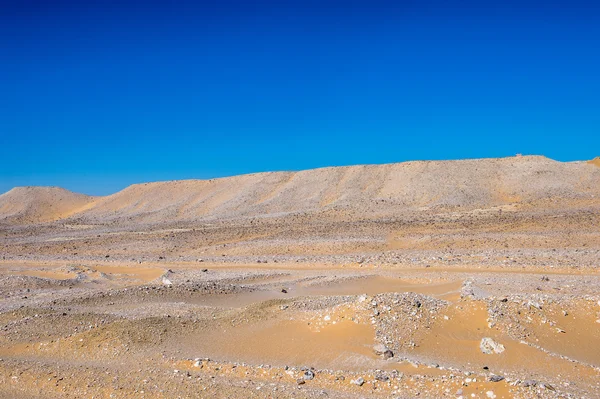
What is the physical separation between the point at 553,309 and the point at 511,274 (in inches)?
317

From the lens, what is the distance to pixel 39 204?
63.2 m

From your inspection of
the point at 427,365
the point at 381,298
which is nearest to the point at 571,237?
the point at 381,298

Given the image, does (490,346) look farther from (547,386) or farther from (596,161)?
(596,161)

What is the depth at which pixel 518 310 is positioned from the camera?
33.4ft

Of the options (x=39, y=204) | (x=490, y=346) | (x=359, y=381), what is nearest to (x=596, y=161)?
(x=490, y=346)

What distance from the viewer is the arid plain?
8.04m

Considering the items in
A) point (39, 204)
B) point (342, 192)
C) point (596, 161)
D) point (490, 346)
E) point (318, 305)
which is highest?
point (39, 204)

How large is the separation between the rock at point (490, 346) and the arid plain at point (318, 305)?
0.03 meters

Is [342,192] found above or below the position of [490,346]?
above

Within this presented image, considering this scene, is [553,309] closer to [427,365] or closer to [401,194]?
[427,365]

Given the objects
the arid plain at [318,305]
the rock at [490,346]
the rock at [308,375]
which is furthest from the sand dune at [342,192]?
the rock at [308,375]

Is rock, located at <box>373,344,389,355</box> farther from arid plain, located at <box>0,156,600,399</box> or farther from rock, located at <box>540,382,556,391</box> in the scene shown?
rock, located at <box>540,382,556,391</box>

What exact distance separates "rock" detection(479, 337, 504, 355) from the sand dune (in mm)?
31119

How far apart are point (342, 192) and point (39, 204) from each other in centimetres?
4104
